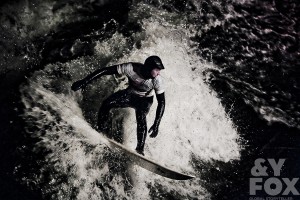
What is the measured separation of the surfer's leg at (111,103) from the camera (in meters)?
4.96

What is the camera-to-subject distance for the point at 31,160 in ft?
18.4

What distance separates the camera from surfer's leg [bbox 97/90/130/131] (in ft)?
16.3

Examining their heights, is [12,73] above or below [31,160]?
above

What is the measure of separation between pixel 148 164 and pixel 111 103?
1.20 meters

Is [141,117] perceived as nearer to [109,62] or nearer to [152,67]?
[152,67]

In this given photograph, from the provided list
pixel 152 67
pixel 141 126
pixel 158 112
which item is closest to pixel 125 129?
pixel 141 126

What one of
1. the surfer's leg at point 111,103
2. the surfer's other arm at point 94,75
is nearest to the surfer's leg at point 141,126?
the surfer's leg at point 111,103

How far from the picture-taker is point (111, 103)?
5012mm

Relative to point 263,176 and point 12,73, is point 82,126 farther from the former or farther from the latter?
point 263,176

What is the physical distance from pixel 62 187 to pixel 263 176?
12.9ft

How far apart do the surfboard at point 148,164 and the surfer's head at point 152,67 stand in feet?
4.39

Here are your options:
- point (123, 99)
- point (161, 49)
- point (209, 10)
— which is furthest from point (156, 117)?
point (209, 10)

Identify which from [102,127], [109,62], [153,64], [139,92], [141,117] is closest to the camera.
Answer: [153,64]

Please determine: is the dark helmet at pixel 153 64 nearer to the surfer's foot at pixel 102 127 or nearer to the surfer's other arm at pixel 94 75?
the surfer's other arm at pixel 94 75
